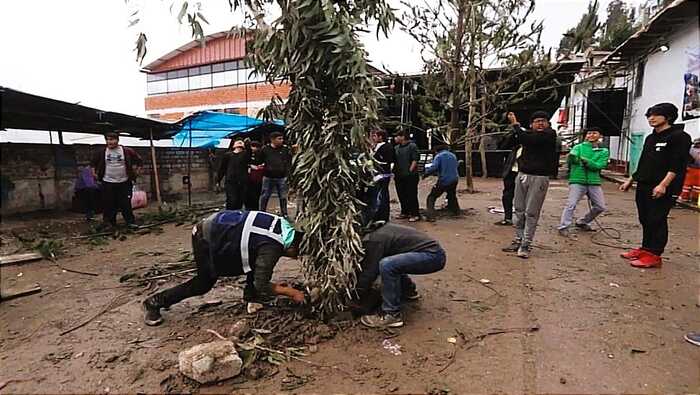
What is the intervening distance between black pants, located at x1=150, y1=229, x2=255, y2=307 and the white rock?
634 mm

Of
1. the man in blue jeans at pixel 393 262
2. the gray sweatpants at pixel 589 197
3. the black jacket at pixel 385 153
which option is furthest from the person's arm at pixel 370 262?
the gray sweatpants at pixel 589 197

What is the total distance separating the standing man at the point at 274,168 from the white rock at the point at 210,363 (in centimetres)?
472

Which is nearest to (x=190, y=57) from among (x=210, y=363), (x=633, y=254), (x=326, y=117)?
(x=326, y=117)

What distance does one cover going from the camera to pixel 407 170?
287 inches

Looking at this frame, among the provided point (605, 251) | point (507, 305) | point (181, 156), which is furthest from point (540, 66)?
point (181, 156)

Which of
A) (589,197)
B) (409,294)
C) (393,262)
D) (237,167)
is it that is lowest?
(409,294)

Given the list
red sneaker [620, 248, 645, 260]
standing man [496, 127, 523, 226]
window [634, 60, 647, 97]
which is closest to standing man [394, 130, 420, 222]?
standing man [496, 127, 523, 226]

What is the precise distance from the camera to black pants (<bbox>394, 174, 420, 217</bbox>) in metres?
7.34

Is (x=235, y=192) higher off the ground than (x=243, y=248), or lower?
lower

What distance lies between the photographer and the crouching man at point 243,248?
3.04 metres

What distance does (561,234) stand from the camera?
6371mm

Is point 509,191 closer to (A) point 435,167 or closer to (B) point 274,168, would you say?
(A) point 435,167

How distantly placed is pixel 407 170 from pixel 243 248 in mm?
4638

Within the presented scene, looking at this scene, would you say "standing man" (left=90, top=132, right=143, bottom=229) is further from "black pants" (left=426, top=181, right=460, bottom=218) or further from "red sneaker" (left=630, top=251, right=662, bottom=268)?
"red sneaker" (left=630, top=251, right=662, bottom=268)
